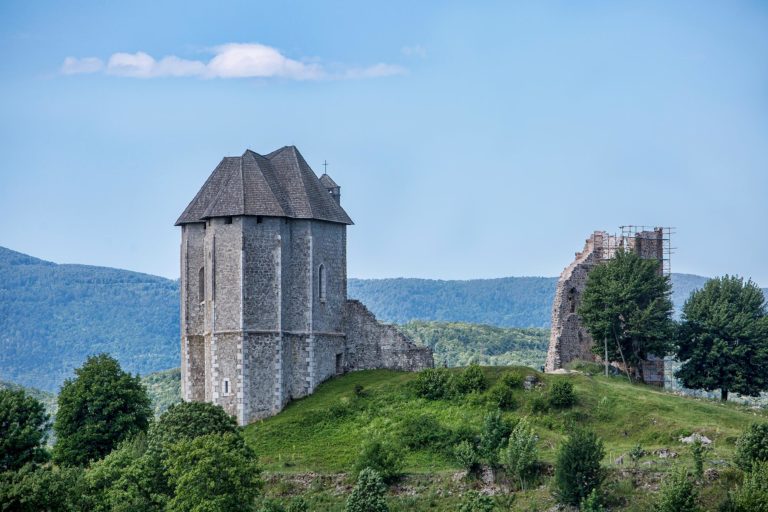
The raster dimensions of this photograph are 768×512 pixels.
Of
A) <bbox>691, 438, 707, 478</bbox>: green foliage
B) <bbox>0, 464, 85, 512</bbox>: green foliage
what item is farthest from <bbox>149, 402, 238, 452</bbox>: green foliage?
<bbox>691, 438, 707, 478</bbox>: green foliage

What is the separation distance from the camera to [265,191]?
253 ft

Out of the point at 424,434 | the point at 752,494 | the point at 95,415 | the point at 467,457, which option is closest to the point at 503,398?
the point at 424,434

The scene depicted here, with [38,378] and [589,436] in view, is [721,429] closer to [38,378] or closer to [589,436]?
[589,436]

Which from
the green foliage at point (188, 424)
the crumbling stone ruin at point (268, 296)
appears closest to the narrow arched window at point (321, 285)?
the crumbling stone ruin at point (268, 296)

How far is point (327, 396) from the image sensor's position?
7575 centimetres

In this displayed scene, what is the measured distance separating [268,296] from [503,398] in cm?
1211

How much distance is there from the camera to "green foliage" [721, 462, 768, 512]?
57.7 m

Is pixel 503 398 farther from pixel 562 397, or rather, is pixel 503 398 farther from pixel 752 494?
pixel 752 494

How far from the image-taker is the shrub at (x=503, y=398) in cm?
7106

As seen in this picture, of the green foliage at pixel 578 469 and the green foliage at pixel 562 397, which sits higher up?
the green foliage at pixel 562 397

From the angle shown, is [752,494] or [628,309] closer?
[752,494]

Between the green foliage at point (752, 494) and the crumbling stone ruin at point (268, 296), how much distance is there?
74.0 feet

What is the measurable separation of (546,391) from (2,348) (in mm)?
130514

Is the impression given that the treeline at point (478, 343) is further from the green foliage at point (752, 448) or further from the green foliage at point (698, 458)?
the green foliage at point (752, 448)
